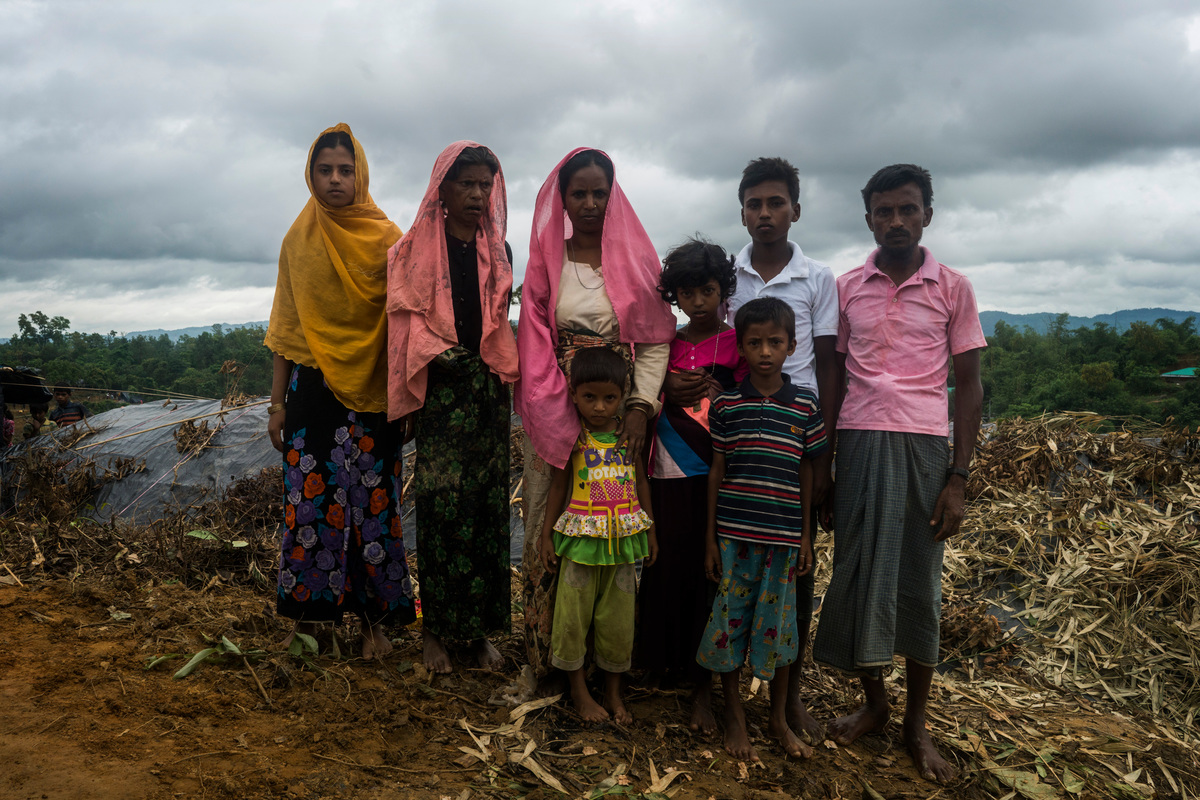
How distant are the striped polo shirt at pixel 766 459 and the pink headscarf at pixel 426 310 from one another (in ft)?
3.28

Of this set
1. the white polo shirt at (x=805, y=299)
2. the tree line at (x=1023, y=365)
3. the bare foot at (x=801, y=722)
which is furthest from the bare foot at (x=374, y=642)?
the tree line at (x=1023, y=365)

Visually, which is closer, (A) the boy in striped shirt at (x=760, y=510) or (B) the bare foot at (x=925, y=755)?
(A) the boy in striped shirt at (x=760, y=510)

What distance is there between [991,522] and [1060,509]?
49 centimetres

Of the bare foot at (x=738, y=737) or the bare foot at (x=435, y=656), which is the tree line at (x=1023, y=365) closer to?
the bare foot at (x=435, y=656)

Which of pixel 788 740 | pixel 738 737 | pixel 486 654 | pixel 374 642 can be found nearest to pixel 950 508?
pixel 788 740

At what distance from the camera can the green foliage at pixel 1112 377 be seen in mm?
16719

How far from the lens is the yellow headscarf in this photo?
3.08m

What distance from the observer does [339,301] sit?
3.12m

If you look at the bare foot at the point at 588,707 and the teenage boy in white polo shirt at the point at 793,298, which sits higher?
the teenage boy in white polo shirt at the point at 793,298

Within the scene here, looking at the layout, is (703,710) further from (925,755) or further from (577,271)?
(577,271)

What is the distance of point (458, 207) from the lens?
301cm

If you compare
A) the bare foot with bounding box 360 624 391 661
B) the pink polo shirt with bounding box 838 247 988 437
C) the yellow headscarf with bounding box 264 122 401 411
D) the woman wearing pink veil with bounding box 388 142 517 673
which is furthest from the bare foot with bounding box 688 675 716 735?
the yellow headscarf with bounding box 264 122 401 411

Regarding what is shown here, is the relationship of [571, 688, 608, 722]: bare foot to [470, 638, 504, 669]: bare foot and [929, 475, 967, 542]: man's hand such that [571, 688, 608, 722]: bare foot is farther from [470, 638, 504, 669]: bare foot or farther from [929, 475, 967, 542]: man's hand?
[929, 475, 967, 542]: man's hand

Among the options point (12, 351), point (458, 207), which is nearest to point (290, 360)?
point (458, 207)
